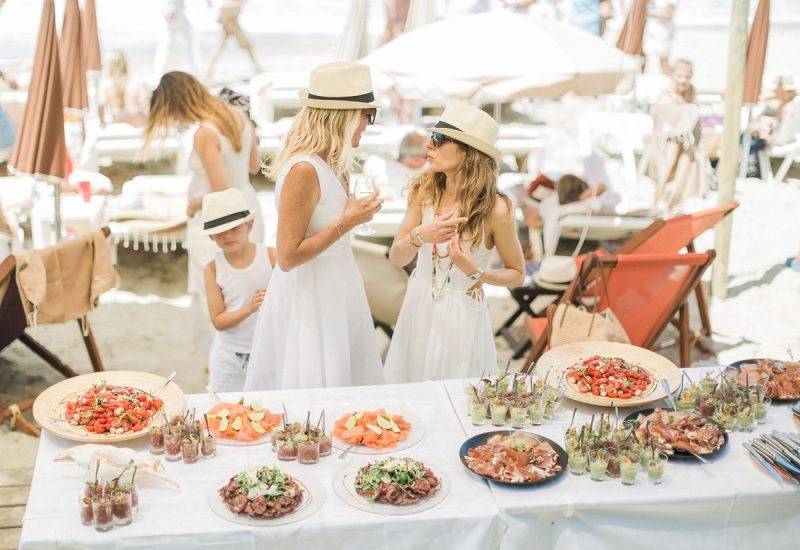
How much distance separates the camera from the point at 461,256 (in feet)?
11.8

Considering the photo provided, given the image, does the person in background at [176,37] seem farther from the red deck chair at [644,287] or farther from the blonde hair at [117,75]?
→ the red deck chair at [644,287]

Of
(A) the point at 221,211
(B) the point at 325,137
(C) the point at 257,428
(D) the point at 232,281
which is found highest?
(B) the point at 325,137

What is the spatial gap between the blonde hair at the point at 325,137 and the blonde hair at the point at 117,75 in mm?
7137

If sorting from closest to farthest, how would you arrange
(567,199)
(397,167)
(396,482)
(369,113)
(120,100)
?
(396,482), (369,113), (567,199), (397,167), (120,100)

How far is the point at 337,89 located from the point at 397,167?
475 cm

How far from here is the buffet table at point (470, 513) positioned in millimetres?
2492

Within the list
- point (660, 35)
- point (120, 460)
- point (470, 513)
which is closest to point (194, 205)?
point (120, 460)

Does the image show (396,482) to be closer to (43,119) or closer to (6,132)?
(43,119)

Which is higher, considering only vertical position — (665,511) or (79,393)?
(79,393)

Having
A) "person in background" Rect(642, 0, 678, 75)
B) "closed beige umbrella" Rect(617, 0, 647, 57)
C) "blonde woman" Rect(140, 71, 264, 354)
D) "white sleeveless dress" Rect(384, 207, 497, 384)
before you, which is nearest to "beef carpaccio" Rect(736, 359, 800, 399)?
"white sleeveless dress" Rect(384, 207, 497, 384)

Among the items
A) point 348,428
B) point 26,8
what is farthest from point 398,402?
point 26,8

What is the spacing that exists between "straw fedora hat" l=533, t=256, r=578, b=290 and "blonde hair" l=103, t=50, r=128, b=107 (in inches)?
233

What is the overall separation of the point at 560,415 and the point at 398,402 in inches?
21.9

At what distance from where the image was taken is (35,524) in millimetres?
2488
